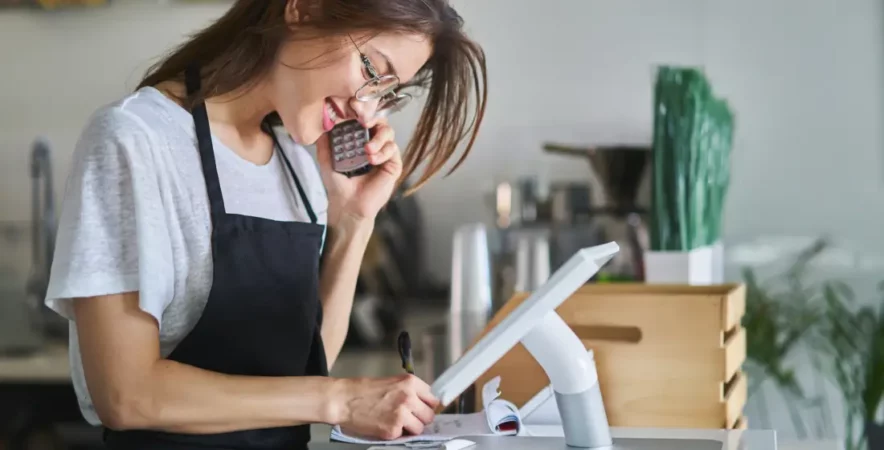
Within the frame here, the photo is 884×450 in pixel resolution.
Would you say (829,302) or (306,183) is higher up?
(306,183)

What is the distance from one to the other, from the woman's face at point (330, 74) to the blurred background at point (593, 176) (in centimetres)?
135

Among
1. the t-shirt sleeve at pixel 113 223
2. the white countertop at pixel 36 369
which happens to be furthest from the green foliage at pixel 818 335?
the t-shirt sleeve at pixel 113 223

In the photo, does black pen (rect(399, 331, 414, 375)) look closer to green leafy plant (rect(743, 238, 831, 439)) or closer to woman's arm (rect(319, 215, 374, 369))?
woman's arm (rect(319, 215, 374, 369))

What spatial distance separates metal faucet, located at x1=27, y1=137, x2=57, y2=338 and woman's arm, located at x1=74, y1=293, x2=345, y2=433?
2.25 meters

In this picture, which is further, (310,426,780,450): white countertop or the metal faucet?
the metal faucet

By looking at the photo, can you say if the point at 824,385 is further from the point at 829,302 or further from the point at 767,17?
the point at 767,17

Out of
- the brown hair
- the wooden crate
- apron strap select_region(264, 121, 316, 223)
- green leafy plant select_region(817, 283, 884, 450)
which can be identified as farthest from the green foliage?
apron strap select_region(264, 121, 316, 223)

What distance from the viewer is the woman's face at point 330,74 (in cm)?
112

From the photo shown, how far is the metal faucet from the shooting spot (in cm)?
310

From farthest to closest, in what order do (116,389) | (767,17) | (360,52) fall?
(767,17), (360,52), (116,389)

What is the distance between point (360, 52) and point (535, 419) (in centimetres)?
45

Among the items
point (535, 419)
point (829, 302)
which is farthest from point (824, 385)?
point (535, 419)

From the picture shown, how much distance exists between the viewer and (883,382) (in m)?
2.48

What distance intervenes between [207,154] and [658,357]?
0.56m
